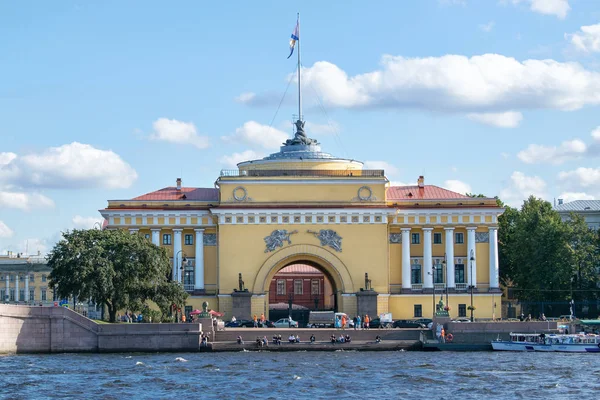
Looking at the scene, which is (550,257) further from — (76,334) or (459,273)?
(76,334)

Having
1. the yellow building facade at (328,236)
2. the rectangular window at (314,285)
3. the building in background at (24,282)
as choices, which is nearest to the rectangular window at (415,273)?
the yellow building facade at (328,236)

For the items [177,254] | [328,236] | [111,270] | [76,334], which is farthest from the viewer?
[177,254]

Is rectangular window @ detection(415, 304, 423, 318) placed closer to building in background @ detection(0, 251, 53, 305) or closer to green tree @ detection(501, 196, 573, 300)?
green tree @ detection(501, 196, 573, 300)

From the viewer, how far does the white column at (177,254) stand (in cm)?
8769

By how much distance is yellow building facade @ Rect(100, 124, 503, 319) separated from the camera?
285 ft

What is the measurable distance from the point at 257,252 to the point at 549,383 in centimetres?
3496

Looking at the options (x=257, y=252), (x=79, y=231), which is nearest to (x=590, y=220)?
(x=257, y=252)

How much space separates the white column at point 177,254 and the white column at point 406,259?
16433mm

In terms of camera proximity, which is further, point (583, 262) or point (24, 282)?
point (24, 282)

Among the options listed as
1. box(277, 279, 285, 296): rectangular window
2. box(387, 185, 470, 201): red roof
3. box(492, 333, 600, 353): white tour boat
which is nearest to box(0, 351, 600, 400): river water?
box(492, 333, 600, 353): white tour boat

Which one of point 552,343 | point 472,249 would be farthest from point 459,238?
point 552,343

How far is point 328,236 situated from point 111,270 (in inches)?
749

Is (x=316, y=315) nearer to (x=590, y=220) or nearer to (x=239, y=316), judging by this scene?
(x=239, y=316)

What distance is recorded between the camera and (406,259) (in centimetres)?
8856
